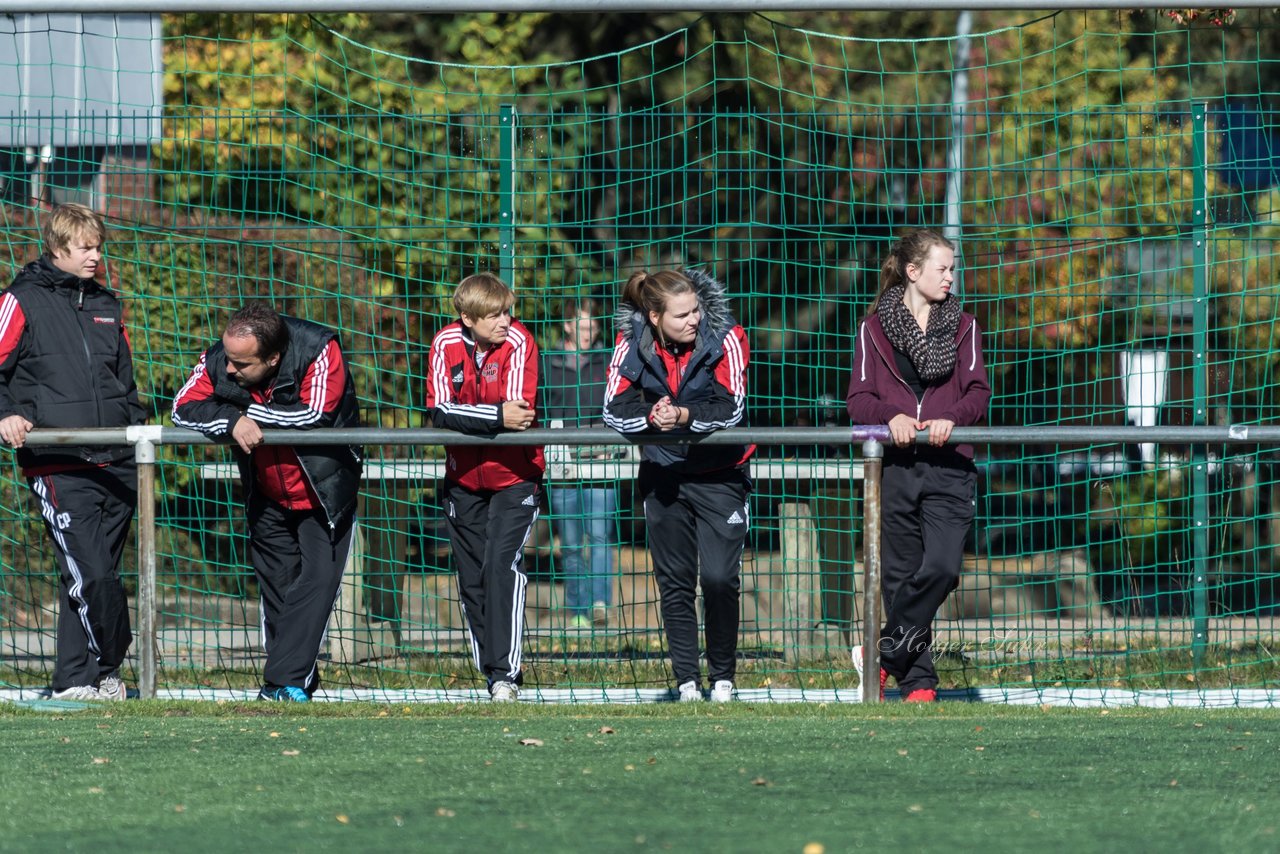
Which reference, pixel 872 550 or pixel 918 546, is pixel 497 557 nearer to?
pixel 872 550

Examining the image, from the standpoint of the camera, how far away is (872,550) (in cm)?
575

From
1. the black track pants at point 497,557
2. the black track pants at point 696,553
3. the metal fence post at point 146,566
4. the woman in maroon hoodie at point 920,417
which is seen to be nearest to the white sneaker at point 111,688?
the metal fence post at point 146,566

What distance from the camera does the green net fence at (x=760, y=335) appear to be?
24.2 feet

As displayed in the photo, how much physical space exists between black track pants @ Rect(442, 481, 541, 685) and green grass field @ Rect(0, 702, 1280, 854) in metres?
0.73

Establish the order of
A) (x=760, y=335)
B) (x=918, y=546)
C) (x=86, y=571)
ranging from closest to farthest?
(x=918, y=546) < (x=86, y=571) < (x=760, y=335)

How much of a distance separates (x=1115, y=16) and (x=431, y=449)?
226 inches

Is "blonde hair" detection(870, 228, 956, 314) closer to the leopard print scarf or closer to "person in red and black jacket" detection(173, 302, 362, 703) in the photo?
the leopard print scarf

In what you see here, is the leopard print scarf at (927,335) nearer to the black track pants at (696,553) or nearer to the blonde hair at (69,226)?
the black track pants at (696,553)

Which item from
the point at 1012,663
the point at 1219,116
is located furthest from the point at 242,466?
the point at 1219,116

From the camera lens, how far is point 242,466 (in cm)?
619

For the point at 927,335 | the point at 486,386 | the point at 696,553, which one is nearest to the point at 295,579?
the point at 486,386

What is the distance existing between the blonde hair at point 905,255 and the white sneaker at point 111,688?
3.21m

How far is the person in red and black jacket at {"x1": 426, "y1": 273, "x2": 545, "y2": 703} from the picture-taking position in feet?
20.4

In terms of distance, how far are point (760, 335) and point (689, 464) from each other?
277 centimetres
